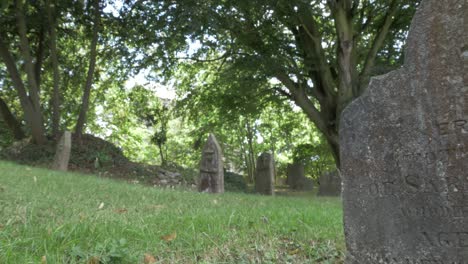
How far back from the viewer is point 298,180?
22.3 m

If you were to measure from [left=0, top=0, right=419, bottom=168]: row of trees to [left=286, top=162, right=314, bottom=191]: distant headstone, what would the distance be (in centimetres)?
388

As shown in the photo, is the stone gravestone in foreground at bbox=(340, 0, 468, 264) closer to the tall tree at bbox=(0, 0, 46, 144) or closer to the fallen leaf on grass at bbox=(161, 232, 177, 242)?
the fallen leaf on grass at bbox=(161, 232, 177, 242)

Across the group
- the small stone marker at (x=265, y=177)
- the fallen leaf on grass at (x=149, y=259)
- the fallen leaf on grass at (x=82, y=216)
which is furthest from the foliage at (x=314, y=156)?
the fallen leaf on grass at (x=149, y=259)

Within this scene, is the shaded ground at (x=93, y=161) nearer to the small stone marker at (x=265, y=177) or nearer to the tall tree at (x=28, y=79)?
the tall tree at (x=28, y=79)

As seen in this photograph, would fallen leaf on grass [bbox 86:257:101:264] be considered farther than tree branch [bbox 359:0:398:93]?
No

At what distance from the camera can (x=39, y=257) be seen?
3.17 m

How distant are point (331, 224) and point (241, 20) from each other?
32.9ft

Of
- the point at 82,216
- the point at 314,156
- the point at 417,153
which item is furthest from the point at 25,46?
the point at 417,153

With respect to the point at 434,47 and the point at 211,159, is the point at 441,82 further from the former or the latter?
the point at 211,159

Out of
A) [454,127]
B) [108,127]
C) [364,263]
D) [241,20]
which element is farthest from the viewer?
[108,127]

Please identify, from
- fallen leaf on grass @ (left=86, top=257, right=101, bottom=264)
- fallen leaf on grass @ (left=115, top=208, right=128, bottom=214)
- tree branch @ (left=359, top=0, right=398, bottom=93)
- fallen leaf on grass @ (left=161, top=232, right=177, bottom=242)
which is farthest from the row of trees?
fallen leaf on grass @ (left=86, top=257, right=101, bottom=264)

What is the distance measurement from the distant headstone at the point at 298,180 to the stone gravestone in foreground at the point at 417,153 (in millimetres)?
18786

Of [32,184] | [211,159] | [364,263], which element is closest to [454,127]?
[364,263]

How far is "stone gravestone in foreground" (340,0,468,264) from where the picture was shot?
10.1 ft
